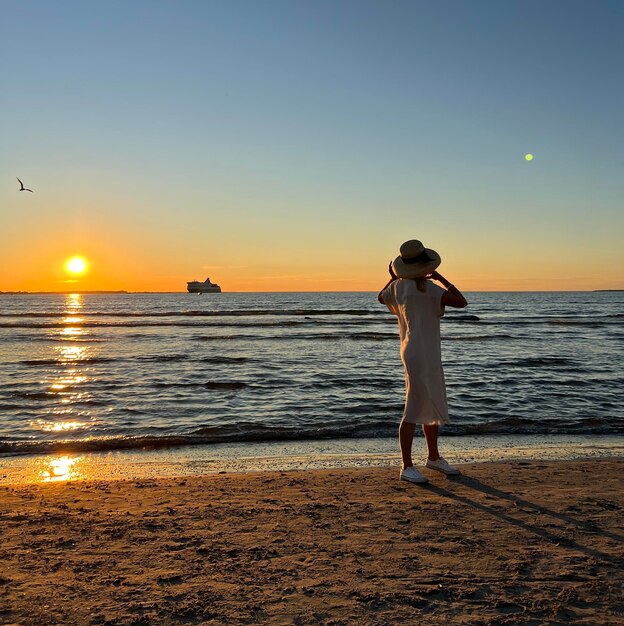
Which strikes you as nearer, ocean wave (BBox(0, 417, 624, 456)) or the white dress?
the white dress

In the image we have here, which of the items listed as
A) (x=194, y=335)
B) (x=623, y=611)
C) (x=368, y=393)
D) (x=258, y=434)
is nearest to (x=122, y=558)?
(x=623, y=611)

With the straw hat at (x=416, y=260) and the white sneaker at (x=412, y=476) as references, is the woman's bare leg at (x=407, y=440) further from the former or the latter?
the straw hat at (x=416, y=260)

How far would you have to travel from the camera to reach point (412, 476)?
521cm

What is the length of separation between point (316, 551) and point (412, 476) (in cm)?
182

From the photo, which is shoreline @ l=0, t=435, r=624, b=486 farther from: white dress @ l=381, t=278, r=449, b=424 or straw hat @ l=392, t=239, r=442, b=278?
straw hat @ l=392, t=239, r=442, b=278

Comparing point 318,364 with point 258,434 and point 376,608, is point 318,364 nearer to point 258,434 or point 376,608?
point 258,434

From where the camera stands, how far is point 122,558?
357 centimetres

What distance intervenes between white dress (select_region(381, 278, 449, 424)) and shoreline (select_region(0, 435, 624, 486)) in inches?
50.5

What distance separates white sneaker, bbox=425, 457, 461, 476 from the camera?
549cm

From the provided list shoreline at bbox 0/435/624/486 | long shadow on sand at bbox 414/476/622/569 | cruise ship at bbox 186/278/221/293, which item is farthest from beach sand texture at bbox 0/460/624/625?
cruise ship at bbox 186/278/221/293

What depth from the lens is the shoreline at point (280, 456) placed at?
6219 mm

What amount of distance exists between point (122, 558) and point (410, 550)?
6.12 feet

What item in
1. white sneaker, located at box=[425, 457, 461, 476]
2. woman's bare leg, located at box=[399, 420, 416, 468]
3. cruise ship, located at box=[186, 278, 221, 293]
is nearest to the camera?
woman's bare leg, located at box=[399, 420, 416, 468]

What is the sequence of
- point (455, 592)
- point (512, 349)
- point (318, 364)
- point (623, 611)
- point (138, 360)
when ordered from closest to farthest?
point (623, 611) → point (455, 592) → point (318, 364) → point (138, 360) → point (512, 349)
